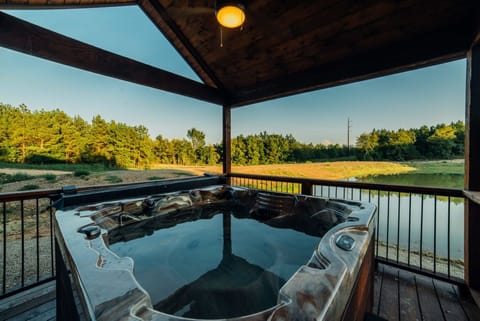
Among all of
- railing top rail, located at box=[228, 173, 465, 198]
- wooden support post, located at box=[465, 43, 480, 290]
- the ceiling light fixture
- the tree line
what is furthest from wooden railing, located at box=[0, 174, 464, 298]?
the ceiling light fixture

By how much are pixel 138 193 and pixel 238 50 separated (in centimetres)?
238

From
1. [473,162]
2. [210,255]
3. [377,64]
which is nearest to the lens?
[210,255]

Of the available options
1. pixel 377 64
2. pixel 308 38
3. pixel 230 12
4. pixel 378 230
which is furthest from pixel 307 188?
pixel 230 12

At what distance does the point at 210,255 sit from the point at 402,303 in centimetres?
158

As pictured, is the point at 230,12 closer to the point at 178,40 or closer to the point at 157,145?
the point at 178,40

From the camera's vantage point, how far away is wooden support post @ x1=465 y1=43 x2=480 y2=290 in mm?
1688

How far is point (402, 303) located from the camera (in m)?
1.58

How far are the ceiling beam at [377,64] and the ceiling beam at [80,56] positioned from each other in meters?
1.40

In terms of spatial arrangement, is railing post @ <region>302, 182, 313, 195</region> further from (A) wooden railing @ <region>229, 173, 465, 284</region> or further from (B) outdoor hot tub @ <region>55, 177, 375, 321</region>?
(B) outdoor hot tub @ <region>55, 177, 375, 321</region>

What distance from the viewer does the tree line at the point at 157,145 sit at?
118 inches

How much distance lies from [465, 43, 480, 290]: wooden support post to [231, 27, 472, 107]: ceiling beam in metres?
0.18

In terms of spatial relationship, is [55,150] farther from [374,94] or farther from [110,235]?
[374,94]

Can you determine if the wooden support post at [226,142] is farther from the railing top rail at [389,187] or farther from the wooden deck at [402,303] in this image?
the wooden deck at [402,303]

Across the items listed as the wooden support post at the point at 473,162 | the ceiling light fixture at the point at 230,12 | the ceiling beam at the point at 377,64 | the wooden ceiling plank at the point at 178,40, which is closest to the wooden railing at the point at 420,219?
the wooden support post at the point at 473,162
